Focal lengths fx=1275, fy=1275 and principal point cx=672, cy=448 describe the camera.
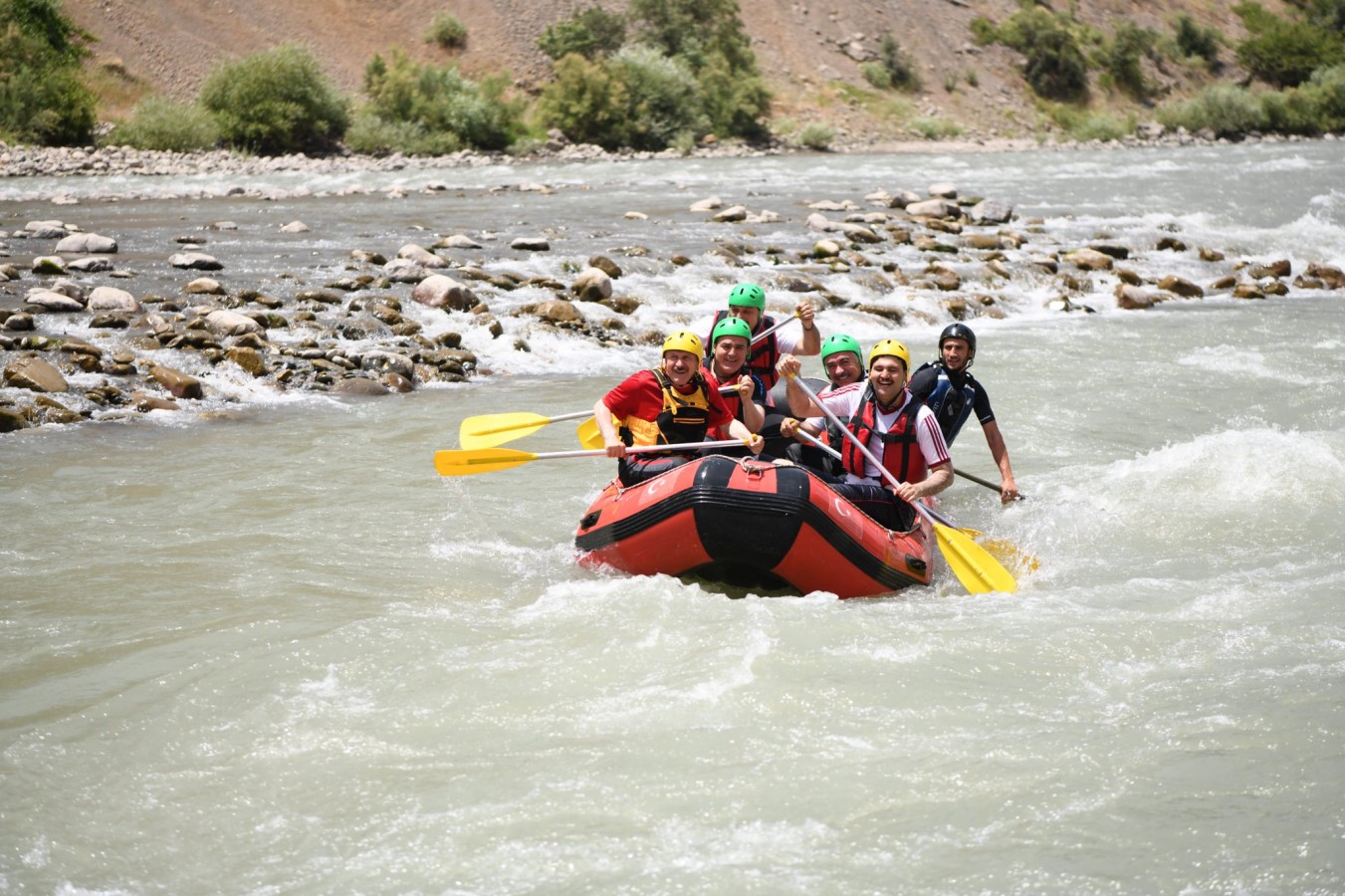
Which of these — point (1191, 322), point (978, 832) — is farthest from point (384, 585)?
point (1191, 322)

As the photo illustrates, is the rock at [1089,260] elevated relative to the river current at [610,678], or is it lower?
elevated

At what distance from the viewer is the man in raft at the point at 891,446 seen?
5.88m

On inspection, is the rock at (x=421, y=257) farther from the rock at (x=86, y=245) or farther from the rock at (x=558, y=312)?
the rock at (x=86, y=245)

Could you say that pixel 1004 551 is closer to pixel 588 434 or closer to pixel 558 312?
pixel 588 434

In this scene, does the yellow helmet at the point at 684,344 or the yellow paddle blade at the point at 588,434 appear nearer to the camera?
the yellow helmet at the point at 684,344

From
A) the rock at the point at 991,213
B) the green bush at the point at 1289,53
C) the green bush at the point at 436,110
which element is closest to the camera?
the rock at the point at 991,213

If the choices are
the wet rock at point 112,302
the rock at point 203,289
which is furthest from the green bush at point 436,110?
the wet rock at point 112,302

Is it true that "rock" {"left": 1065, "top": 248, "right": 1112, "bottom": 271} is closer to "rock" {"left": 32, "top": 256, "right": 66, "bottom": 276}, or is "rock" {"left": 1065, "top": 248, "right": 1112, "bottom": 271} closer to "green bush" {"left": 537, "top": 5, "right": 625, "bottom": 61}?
"rock" {"left": 32, "top": 256, "right": 66, "bottom": 276}

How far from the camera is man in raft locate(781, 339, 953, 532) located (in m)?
5.88

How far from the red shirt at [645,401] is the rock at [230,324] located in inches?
210

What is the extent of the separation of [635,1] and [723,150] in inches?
309

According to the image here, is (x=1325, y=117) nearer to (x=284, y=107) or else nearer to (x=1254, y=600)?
(x=284, y=107)

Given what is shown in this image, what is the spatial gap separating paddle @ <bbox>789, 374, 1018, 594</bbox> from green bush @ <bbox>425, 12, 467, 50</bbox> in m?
33.7

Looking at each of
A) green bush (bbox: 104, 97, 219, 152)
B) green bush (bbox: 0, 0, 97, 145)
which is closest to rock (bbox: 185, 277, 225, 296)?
green bush (bbox: 104, 97, 219, 152)
